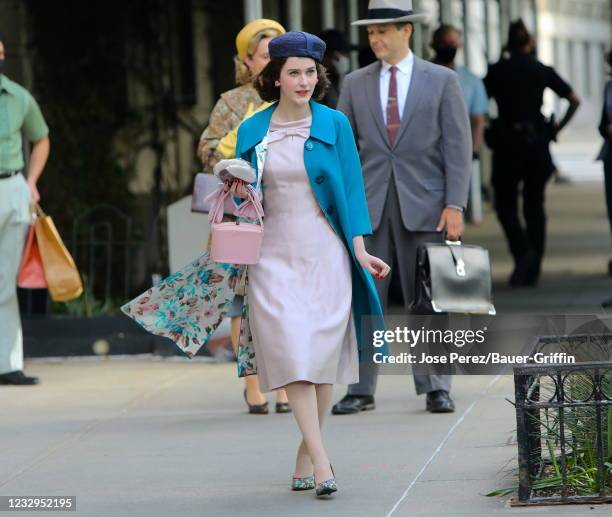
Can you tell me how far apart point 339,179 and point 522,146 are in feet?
22.6

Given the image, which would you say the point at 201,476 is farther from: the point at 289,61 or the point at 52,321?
the point at 52,321

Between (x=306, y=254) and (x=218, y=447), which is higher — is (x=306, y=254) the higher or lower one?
the higher one

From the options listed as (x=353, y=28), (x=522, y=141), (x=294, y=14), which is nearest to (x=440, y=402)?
(x=294, y=14)

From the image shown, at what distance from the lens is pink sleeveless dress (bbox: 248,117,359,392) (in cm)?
607

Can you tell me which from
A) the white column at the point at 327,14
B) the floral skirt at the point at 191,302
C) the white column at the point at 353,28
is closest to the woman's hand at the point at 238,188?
the floral skirt at the point at 191,302

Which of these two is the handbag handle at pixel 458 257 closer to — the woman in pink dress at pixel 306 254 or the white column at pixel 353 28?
the woman in pink dress at pixel 306 254

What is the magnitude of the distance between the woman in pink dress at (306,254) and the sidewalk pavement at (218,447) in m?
0.31

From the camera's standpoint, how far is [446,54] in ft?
39.0

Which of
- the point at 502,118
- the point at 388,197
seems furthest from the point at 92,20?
the point at 388,197

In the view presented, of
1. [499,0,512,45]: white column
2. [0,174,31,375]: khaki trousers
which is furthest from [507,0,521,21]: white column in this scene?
[0,174,31,375]: khaki trousers

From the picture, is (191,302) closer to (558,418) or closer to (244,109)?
(558,418)

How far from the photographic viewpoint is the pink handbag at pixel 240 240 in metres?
6.04

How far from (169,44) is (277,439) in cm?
691

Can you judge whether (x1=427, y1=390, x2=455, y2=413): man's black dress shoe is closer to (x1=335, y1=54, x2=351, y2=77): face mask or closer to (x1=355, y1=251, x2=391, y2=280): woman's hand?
(x1=355, y1=251, x2=391, y2=280): woman's hand
